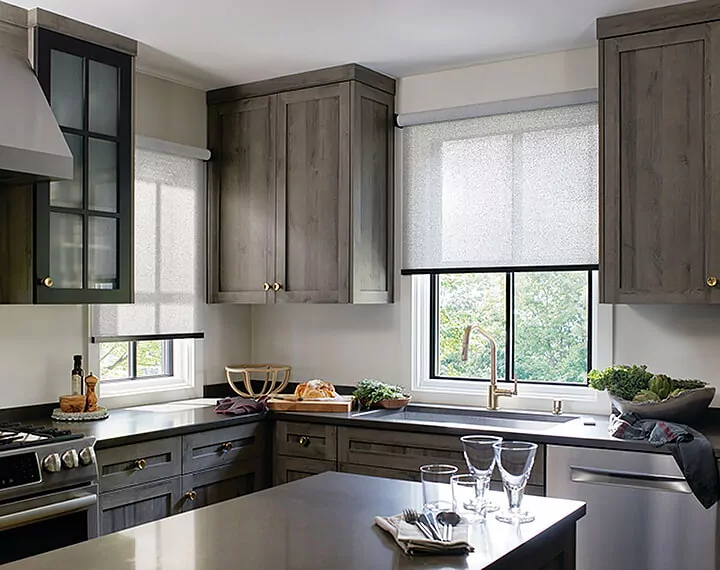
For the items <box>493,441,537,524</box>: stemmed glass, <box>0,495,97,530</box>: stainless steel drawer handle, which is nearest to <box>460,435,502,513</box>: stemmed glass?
<box>493,441,537,524</box>: stemmed glass

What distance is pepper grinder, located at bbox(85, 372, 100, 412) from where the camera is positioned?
12.0ft

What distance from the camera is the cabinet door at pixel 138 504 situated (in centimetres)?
320

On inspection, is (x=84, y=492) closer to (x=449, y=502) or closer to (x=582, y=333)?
(x=449, y=502)

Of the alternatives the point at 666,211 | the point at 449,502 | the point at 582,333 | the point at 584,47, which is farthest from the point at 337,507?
the point at 584,47

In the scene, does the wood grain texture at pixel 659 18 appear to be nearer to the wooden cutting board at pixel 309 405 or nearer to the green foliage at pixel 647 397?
the green foliage at pixel 647 397

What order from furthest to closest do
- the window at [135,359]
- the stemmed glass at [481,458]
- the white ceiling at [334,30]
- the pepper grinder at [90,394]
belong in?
the window at [135,359]
the pepper grinder at [90,394]
the white ceiling at [334,30]
the stemmed glass at [481,458]

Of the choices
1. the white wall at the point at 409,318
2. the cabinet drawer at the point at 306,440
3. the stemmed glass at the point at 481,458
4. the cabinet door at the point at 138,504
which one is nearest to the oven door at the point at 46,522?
the cabinet door at the point at 138,504

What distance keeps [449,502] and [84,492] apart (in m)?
1.69

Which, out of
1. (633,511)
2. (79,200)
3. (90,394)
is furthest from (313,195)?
(633,511)

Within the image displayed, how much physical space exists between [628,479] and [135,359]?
2455mm

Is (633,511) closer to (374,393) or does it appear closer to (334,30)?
(374,393)

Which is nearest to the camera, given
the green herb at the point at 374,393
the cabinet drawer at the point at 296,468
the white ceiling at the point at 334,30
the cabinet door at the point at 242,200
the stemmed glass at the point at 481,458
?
the stemmed glass at the point at 481,458

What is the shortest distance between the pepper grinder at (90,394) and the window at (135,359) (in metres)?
0.35

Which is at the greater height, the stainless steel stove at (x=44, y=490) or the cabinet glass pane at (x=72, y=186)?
the cabinet glass pane at (x=72, y=186)
